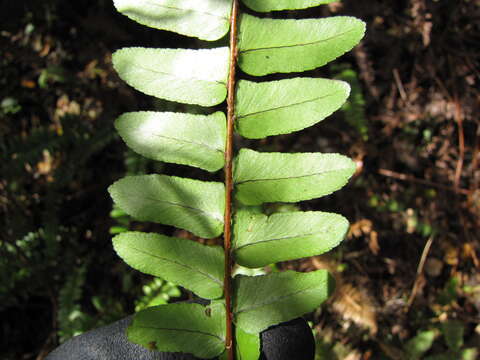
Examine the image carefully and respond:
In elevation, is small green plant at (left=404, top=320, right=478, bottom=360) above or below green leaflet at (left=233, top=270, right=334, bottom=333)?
below

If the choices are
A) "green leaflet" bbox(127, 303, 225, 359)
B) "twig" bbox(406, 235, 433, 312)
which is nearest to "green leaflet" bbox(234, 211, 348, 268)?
"green leaflet" bbox(127, 303, 225, 359)

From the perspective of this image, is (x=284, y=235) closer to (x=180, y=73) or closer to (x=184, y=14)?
(x=180, y=73)

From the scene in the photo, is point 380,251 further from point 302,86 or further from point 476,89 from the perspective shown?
point 302,86

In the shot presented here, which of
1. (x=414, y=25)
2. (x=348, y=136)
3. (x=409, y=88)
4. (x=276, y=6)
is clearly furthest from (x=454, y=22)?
(x=276, y=6)

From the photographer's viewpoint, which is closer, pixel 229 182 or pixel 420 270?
pixel 229 182

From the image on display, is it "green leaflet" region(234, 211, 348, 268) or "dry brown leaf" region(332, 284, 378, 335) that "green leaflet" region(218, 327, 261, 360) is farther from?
"dry brown leaf" region(332, 284, 378, 335)

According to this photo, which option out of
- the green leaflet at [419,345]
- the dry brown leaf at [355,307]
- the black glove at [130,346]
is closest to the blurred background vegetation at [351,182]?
the dry brown leaf at [355,307]

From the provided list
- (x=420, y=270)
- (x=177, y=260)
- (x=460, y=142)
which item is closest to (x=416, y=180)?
(x=460, y=142)
